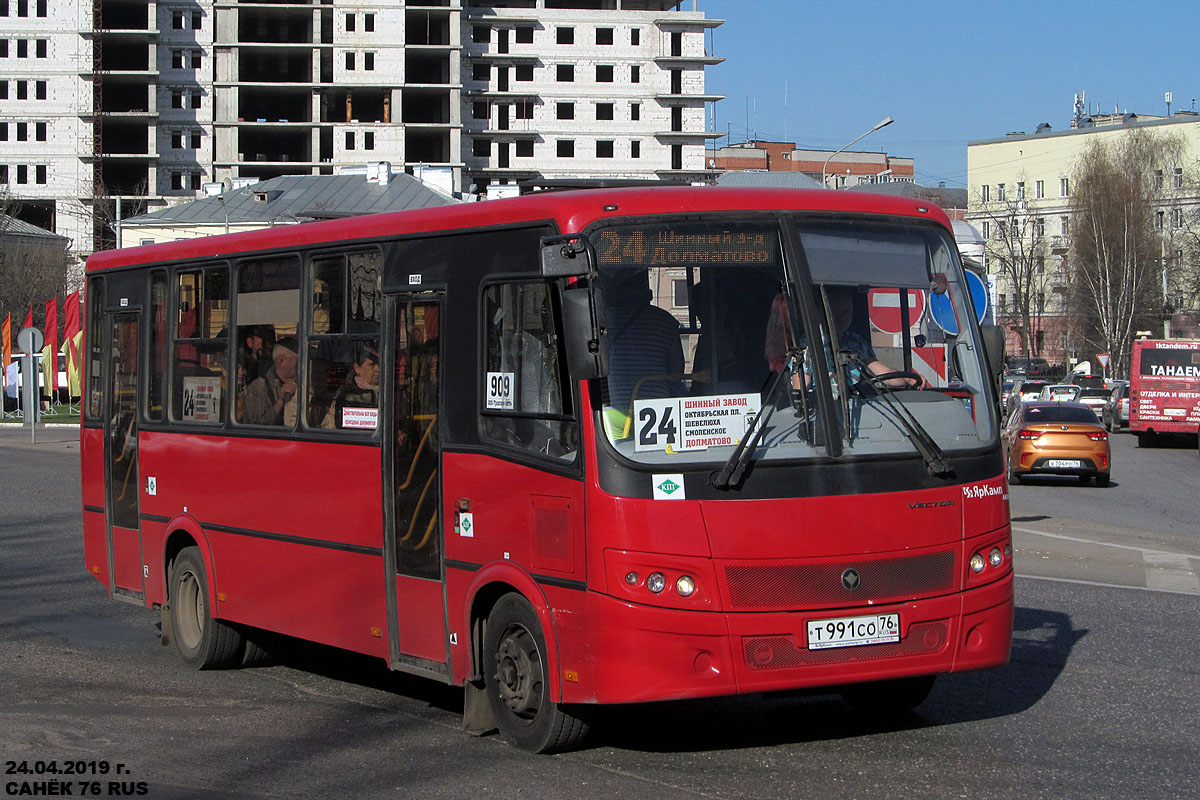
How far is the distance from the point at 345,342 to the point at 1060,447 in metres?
22.1

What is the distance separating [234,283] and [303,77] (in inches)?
4509

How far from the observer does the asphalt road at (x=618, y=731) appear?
677 centimetres

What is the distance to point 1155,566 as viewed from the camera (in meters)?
15.4

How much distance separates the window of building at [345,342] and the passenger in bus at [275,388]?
0.79 ft

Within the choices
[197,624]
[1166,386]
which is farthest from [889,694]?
[1166,386]

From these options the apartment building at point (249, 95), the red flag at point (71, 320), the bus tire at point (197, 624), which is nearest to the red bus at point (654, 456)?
the bus tire at point (197, 624)

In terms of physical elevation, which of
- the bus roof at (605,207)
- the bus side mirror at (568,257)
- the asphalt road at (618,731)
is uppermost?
the bus roof at (605,207)

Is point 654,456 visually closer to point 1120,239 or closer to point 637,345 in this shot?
point 637,345

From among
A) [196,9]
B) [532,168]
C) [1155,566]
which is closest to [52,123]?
[196,9]

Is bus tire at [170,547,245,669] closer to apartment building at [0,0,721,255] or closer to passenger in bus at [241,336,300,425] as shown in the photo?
passenger in bus at [241,336,300,425]

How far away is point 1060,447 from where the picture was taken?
28.5 m

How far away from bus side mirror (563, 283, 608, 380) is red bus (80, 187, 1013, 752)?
0.01 m

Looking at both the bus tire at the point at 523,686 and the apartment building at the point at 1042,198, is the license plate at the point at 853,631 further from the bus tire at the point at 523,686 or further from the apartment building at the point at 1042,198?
the apartment building at the point at 1042,198

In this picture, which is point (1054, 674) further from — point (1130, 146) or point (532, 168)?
point (532, 168)
